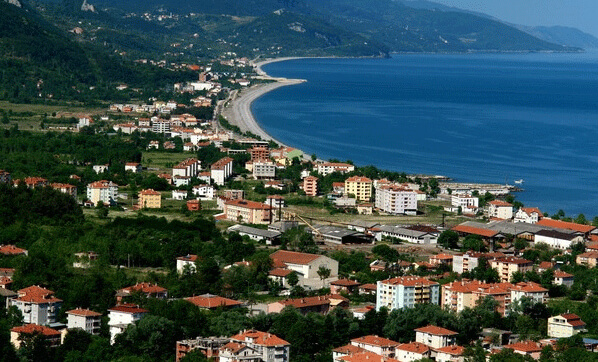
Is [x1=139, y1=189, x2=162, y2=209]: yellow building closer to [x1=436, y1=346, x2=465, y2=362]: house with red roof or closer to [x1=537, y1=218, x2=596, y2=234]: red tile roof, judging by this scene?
[x1=537, y1=218, x2=596, y2=234]: red tile roof

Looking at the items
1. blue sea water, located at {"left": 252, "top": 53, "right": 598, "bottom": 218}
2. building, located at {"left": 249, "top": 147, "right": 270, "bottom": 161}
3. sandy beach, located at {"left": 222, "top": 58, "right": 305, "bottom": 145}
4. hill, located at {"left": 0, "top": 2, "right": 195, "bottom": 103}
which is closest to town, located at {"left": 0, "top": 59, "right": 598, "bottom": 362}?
building, located at {"left": 249, "top": 147, "right": 270, "bottom": 161}

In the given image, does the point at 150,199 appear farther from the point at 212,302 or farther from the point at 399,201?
the point at 212,302

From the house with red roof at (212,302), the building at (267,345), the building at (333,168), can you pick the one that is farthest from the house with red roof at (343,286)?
the building at (333,168)

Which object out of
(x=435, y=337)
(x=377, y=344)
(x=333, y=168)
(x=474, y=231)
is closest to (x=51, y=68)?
(x=333, y=168)

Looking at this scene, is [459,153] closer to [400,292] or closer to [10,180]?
[10,180]

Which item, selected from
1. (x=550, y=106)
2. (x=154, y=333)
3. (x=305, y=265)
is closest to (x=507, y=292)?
(x=305, y=265)

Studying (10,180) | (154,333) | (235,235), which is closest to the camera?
(154,333)
